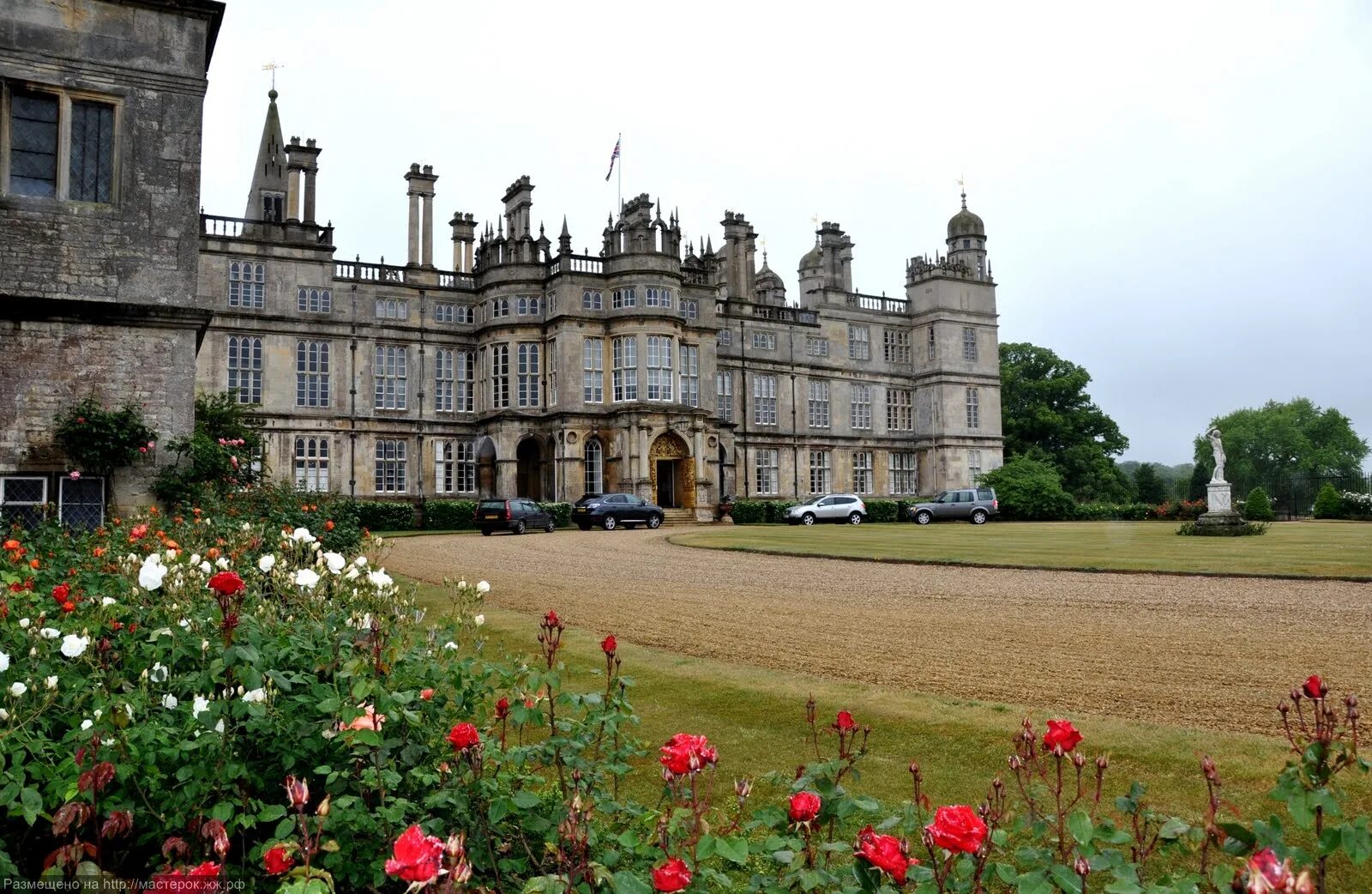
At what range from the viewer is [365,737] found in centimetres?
316

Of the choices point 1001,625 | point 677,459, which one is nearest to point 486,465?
point 677,459

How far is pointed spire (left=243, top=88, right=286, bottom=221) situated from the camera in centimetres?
4400

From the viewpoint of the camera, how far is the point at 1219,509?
29984 mm

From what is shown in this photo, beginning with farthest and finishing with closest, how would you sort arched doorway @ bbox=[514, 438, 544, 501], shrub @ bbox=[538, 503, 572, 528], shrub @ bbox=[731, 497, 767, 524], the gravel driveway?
arched doorway @ bbox=[514, 438, 544, 501] < shrub @ bbox=[731, 497, 767, 524] < shrub @ bbox=[538, 503, 572, 528] < the gravel driveway

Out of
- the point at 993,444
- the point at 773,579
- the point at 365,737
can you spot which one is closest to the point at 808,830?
the point at 365,737

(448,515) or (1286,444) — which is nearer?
(448,515)

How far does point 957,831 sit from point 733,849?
1.96 ft

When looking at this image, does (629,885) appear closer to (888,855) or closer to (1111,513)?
(888,855)

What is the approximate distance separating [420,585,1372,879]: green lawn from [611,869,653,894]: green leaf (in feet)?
6.52

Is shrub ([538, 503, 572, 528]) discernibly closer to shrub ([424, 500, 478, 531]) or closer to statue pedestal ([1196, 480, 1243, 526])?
shrub ([424, 500, 478, 531])

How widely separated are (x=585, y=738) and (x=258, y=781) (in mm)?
1289

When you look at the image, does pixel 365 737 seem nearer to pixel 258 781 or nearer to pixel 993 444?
pixel 258 781

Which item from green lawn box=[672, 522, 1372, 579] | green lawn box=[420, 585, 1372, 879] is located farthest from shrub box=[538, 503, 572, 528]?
green lawn box=[420, 585, 1372, 879]

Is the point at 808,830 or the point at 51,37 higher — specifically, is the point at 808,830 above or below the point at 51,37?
below
